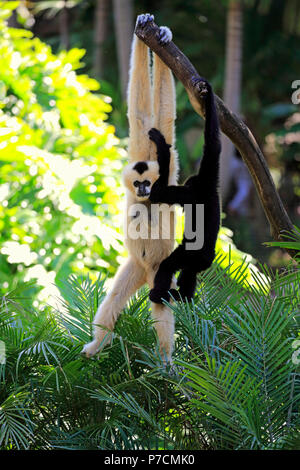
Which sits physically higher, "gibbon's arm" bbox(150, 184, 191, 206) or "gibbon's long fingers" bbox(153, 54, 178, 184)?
"gibbon's long fingers" bbox(153, 54, 178, 184)

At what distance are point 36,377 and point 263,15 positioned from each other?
45.4ft

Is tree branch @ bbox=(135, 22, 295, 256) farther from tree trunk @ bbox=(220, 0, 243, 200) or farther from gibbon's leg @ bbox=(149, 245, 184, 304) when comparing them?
tree trunk @ bbox=(220, 0, 243, 200)

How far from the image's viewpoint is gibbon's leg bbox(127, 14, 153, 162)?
3.02 m

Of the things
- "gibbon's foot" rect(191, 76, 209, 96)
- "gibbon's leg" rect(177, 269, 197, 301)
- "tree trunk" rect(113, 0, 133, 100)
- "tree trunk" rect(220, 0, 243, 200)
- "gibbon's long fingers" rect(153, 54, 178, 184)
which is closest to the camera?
"gibbon's foot" rect(191, 76, 209, 96)

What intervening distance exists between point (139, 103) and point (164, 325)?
1.09 metres

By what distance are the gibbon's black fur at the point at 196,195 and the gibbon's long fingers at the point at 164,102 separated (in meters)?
0.25

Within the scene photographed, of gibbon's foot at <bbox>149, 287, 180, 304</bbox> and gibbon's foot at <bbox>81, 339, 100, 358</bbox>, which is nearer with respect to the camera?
gibbon's foot at <bbox>149, 287, 180, 304</bbox>

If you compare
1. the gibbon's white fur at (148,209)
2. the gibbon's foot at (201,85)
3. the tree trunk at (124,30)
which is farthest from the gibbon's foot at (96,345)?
the tree trunk at (124,30)

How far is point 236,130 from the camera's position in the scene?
9.87ft

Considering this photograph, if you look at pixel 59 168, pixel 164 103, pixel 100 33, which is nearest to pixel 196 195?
pixel 164 103

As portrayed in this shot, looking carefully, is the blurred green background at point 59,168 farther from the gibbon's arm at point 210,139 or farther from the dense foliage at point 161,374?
the gibbon's arm at point 210,139

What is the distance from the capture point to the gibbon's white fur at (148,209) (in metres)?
2.95

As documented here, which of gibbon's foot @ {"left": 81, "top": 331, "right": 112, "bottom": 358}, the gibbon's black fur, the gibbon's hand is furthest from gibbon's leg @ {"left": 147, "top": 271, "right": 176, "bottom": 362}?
the gibbon's hand
